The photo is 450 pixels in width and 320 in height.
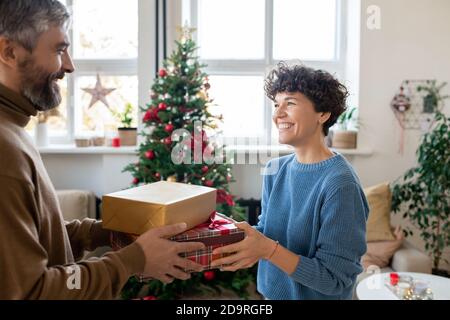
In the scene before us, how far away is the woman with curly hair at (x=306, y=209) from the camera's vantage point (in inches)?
45.1

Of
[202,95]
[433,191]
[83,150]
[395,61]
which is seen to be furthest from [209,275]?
[395,61]

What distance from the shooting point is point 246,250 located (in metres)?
1.12

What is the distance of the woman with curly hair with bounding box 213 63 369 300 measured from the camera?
115cm

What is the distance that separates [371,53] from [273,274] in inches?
103

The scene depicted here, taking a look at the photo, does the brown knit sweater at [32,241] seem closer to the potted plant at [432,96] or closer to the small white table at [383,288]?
the small white table at [383,288]

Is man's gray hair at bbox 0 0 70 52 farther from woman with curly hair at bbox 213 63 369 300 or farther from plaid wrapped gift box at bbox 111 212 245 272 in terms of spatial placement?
woman with curly hair at bbox 213 63 369 300

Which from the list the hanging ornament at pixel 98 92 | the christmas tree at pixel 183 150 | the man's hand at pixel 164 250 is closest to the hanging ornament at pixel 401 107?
the christmas tree at pixel 183 150

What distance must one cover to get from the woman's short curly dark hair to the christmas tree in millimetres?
1458

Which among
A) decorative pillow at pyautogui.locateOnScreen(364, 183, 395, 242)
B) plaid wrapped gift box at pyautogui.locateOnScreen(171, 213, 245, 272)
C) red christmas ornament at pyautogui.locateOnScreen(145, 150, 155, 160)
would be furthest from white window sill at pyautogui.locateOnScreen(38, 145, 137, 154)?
plaid wrapped gift box at pyautogui.locateOnScreen(171, 213, 245, 272)

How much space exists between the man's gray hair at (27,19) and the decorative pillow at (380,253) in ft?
8.21
